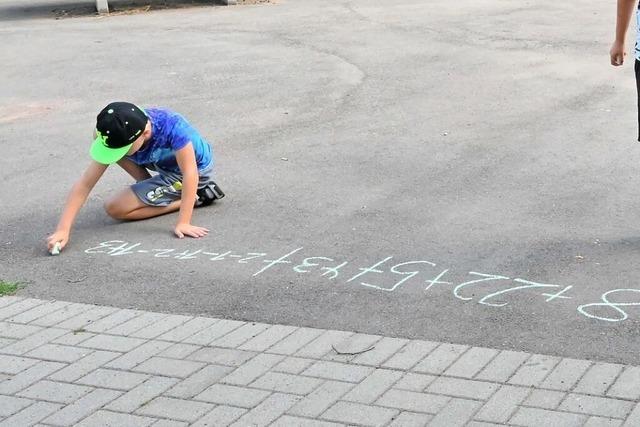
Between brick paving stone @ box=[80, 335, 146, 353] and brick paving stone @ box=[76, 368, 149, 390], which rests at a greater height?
brick paving stone @ box=[76, 368, 149, 390]

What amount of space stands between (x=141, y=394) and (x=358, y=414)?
2.93 ft

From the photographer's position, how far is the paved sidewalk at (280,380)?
390 centimetres

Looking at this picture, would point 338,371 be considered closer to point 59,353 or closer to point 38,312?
point 59,353

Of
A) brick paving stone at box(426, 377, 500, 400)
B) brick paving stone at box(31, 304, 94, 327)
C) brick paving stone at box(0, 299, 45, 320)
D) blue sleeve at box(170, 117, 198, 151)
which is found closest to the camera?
brick paving stone at box(426, 377, 500, 400)

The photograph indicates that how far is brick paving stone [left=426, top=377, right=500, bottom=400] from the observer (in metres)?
4.02

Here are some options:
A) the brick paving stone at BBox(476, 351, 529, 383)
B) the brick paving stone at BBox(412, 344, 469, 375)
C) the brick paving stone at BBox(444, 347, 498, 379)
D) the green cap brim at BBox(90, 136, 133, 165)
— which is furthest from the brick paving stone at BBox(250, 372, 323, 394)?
the green cap brim at BBox(90, 136, 133, 165)

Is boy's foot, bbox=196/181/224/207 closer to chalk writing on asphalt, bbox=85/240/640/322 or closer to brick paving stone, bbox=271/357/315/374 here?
chalk writing on asphalt, bbox=85/240/640/322

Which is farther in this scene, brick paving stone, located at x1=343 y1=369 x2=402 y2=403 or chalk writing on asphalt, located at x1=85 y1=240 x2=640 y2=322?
chalk writing on asphalt, located at x1=85 y1=240 x2=640 y2=322

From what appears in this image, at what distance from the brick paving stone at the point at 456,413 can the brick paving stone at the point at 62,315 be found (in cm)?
207

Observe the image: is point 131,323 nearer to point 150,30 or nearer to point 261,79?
point 261,79

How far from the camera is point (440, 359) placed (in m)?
A: 4.36

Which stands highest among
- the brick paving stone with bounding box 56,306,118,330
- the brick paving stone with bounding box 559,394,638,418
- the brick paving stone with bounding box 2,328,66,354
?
the brick paving stone with bounding box 559,394,638,418

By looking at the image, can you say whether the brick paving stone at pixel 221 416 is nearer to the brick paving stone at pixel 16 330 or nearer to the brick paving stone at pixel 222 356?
the brick paving stone at pixel 222 356

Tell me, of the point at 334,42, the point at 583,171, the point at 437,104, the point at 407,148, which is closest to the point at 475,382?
the point at 583,171
